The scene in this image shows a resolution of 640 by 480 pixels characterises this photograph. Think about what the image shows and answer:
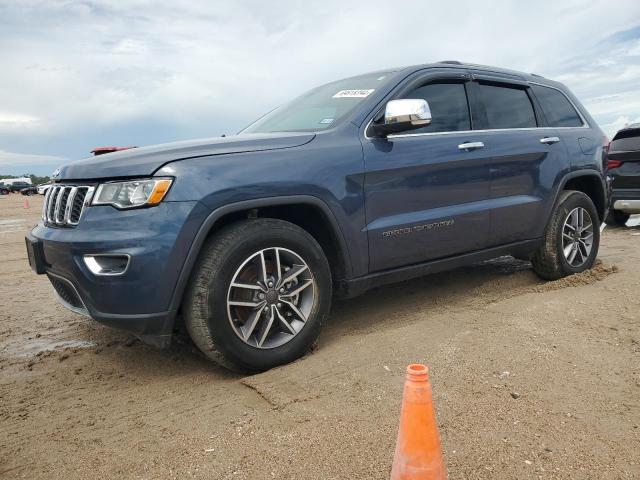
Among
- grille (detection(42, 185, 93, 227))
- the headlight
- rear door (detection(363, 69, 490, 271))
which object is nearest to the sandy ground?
rear door (detection(363, 69, 490, 271))

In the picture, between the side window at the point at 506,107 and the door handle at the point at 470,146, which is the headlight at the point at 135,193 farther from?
the side window at the point at 506,107

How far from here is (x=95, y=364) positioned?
3.60 meters

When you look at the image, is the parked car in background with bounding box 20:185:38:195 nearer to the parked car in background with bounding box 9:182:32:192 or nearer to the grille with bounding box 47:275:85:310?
the parked car in background with bounding box 9:182:32:192

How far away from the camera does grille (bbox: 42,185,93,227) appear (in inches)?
123

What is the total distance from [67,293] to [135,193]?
0.90 m

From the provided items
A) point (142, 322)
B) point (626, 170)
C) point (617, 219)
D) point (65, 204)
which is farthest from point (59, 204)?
point (617, 219)

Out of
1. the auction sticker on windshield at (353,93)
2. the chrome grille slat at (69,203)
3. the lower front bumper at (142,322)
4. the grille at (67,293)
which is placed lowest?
the lower front bumper at (142,322)

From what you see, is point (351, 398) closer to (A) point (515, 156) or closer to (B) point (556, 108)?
(A) point (515, 156)

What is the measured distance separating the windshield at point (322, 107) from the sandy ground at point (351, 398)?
1.52 meters

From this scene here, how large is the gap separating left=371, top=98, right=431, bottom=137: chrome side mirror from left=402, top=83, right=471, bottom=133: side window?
45 centimetres

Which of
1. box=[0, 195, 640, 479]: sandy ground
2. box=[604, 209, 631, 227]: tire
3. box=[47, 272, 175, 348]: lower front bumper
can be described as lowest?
box=[604, 209, 631, 227]: tire

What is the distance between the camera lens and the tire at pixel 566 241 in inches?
197

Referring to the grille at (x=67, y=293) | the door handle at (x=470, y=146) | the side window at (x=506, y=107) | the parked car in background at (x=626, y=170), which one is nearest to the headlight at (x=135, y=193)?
the grille at (x=67, y=293)

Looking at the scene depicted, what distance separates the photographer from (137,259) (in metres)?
2.89
